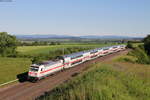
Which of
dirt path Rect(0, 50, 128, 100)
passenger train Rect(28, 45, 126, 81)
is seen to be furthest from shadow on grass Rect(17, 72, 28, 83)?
passenger train Rect(28, 45, 126, 81)

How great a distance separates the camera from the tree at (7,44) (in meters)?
77.8

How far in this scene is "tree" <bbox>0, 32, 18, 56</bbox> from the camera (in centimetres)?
7775

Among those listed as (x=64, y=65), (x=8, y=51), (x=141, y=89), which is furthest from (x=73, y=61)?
(x=8, y=51)

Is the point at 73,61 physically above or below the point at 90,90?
below

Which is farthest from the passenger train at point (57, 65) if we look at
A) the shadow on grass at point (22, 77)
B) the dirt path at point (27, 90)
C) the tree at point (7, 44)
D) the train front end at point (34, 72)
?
the tree at point (7, 44)

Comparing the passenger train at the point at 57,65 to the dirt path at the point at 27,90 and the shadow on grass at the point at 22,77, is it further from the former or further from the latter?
the shadow on grass at the point at 22,77

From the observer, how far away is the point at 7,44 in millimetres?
79938

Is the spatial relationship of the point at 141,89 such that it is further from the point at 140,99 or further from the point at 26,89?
the point at 26,89

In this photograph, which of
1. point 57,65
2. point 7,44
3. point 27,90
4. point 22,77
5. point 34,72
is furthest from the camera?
point 7,44

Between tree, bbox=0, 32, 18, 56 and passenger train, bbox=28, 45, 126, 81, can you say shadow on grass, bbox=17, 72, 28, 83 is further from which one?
tree, bbox=0, 32, 18, 56

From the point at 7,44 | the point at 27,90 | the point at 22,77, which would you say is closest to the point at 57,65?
the point at 22,77

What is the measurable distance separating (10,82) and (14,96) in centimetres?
729

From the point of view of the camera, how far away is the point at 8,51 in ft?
256

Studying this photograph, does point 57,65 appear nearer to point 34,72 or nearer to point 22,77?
point 34,72
